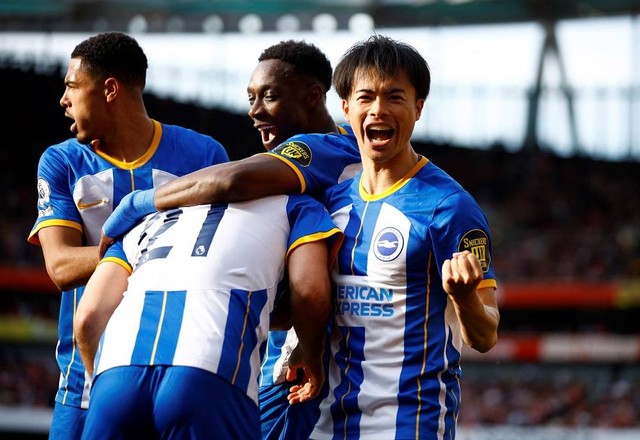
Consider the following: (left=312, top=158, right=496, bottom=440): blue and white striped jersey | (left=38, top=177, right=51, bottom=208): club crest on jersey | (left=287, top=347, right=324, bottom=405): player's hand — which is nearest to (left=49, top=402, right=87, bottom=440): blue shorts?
(left=38, top=177, right=51, bottom=208): club crest on jersey

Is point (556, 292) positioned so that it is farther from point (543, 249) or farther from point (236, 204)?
point (236, 204)

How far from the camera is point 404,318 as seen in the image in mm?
3646

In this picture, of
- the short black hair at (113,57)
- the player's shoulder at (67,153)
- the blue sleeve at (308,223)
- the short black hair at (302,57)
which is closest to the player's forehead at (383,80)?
the blue sleeve at (308,223)

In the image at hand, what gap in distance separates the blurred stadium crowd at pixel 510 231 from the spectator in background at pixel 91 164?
18539 millimetres

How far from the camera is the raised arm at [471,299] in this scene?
3219 millimetres

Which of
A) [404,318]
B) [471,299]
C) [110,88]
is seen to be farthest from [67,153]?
[471,299]

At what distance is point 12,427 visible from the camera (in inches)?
793

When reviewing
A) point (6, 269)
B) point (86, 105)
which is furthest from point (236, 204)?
point (6, 269)

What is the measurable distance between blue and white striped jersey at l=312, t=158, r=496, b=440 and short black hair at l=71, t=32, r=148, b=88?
1.57m

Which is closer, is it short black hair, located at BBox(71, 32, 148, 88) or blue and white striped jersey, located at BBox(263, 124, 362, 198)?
blue and white striped jersey, located at BBox(263, 124, 362, 198)

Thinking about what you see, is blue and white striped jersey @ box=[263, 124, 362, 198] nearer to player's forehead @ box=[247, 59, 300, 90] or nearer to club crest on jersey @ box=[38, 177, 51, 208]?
player's forehead @ box=[247, 59, 300, 90]

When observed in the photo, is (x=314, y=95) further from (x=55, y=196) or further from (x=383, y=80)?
(x=55, y=196)

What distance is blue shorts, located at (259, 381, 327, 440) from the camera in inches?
154

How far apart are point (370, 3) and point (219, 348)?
92.5 ft
